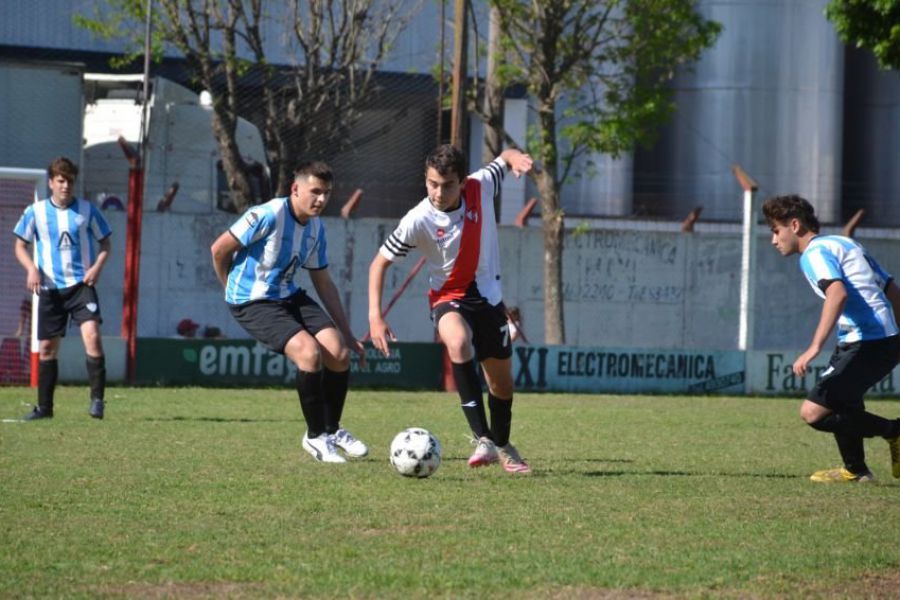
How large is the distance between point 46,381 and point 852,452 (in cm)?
647

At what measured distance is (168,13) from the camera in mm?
22703

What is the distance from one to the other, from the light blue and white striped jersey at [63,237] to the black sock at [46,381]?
24.3 inches

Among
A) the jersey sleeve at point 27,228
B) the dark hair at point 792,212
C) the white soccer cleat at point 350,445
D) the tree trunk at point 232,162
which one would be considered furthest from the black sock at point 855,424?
the tree trunk at point 232,162

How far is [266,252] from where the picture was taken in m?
9.14

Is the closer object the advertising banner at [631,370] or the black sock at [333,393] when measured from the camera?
the black sock at [333,393]

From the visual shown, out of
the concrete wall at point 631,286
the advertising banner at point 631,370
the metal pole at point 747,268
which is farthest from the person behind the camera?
the concrete wall at point 631,286

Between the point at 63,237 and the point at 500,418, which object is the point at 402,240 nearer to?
the point at 500,418

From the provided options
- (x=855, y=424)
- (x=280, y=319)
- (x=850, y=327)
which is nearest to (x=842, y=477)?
(x=855, y=424)

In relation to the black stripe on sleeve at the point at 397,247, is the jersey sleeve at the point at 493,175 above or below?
above

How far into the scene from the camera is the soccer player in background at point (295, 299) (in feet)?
29.6

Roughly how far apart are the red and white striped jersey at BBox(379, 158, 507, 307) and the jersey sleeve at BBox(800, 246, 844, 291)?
1752 mm

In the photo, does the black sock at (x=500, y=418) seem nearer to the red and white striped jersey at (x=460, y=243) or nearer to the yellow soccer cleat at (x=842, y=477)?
the red and white striped jersey at (x=460, y=243)

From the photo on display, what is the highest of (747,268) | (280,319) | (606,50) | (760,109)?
(760,109)

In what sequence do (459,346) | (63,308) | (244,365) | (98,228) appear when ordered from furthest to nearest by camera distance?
(244,365) < (98,228) < (63,308) < (459,346)
